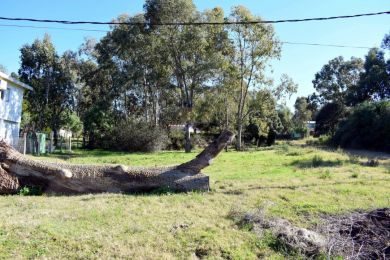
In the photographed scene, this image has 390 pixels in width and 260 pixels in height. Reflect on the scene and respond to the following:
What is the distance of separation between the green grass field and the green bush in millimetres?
19780

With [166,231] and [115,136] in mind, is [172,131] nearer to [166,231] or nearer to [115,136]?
[115,136]

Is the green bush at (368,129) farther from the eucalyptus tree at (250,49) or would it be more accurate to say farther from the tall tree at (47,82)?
the tall tree at (47,82)

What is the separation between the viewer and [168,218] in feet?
23.8

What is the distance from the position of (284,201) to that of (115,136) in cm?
2767

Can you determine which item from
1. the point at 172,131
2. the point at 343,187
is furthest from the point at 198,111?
the point at 343,187

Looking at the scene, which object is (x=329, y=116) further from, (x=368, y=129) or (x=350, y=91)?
(x=368, y=129)

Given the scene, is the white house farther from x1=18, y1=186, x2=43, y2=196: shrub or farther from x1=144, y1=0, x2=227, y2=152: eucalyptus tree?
x1=18, y1=186, x2=43, y2=196: shrub

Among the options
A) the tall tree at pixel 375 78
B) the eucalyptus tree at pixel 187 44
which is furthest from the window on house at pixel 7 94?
the tall tree at pixel 375 78

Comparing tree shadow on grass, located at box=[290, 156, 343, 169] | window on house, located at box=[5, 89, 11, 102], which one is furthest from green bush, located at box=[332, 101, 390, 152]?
window on house, located at box=[5, 89, 11, 102]

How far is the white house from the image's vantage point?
23.5 meters

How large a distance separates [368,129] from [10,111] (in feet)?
82.5

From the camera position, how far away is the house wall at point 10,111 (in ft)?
77.6

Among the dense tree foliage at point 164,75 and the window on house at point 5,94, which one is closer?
the window on house at point 5,94

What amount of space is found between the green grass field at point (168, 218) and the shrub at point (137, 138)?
22.0 m
